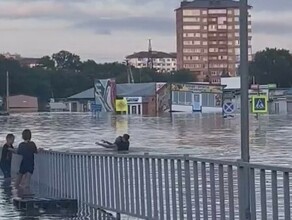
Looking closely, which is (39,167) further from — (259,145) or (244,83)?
(259,145)

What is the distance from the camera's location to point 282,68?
172 meters

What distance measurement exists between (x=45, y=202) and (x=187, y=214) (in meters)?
5.47

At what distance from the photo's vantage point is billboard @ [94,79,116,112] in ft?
449

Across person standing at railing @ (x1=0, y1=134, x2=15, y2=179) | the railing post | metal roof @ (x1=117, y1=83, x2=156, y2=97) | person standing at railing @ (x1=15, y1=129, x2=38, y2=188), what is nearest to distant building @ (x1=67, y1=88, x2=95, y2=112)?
metal roof @ (x1=117, y1=83, x2=156, y2=97)

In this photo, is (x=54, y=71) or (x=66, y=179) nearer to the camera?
(x=66, y=179)

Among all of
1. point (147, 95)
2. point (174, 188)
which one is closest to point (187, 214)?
point (174, 188)

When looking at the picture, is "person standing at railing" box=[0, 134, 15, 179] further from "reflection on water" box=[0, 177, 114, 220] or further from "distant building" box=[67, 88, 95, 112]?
"distant building" box=[67, 88, 95, 112]

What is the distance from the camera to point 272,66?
566 ft

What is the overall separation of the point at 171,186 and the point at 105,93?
125 meters

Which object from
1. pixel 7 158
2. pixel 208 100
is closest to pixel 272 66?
pixel 208 100

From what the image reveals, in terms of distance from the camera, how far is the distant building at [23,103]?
18075 centimetres

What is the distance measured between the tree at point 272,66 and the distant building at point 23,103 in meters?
43.0

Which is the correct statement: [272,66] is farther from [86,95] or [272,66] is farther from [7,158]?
[7,158]

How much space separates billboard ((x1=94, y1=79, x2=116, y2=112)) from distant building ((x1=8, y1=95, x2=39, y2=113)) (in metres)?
39.8
